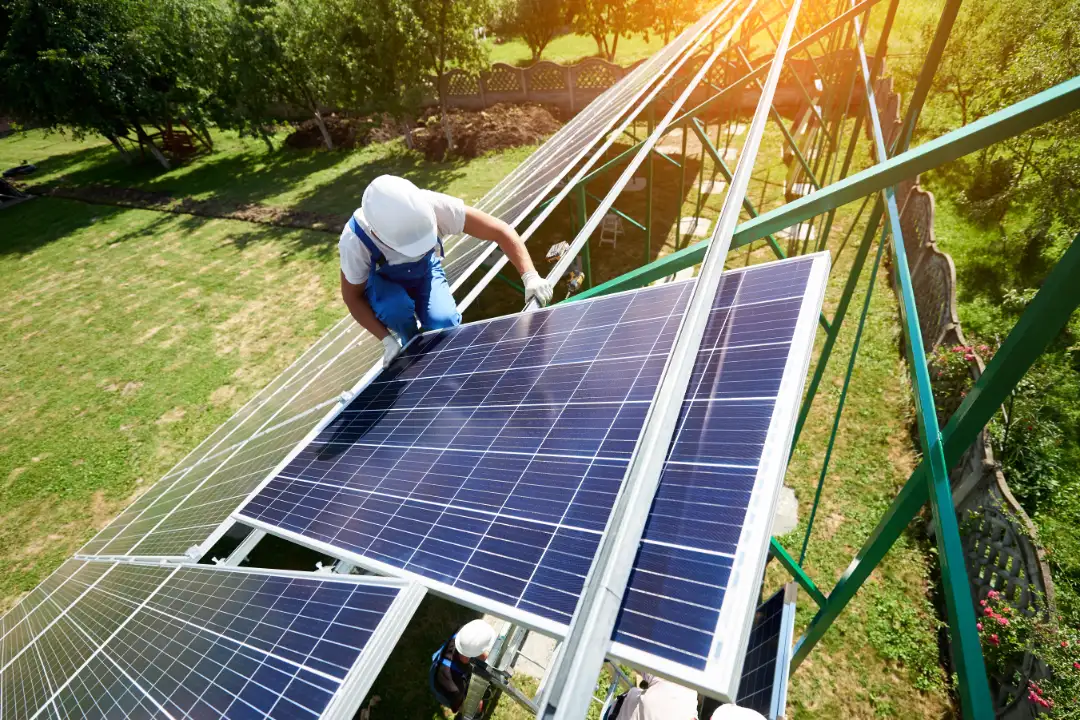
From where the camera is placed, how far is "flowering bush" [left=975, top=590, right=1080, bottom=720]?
4.11m

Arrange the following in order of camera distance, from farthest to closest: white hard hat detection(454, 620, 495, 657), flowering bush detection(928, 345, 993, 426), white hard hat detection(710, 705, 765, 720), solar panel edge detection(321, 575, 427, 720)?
1. flowering bush detection(928, 345, 993, 426)
2. white hard hat detection(454, 620, 495, 657)
3. white hard hat detection(710, 705, 765, 720)
4. solar panel edge detection(321, 575, 427, 720)

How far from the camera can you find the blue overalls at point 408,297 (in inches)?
234

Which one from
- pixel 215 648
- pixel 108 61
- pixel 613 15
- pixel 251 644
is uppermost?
pixel 613 15

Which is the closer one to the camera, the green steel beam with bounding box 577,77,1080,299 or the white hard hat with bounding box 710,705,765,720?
the green steel beam with bounding box 577,77,1080,299

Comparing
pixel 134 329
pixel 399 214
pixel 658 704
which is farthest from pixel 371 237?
pixel 134 329

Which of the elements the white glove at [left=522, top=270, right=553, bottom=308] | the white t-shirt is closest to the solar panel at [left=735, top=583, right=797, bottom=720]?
the white glove at [left=522, top=270, right=553, bottom=308]

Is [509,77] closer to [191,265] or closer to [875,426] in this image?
[191,265]

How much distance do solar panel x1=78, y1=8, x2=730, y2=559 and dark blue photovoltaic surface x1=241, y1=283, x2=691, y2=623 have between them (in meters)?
0.89

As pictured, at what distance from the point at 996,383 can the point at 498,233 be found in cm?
482

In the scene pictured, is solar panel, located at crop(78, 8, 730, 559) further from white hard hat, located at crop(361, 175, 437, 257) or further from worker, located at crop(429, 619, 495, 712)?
worker, located at crop(429, 619, 495, 712)

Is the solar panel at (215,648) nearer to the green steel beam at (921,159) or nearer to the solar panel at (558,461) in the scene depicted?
the solar panel at (558,461)

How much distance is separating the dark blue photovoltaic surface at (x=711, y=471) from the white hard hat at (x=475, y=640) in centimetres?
339

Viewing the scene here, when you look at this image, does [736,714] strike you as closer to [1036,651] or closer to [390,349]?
[1036,651]

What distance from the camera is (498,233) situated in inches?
228
